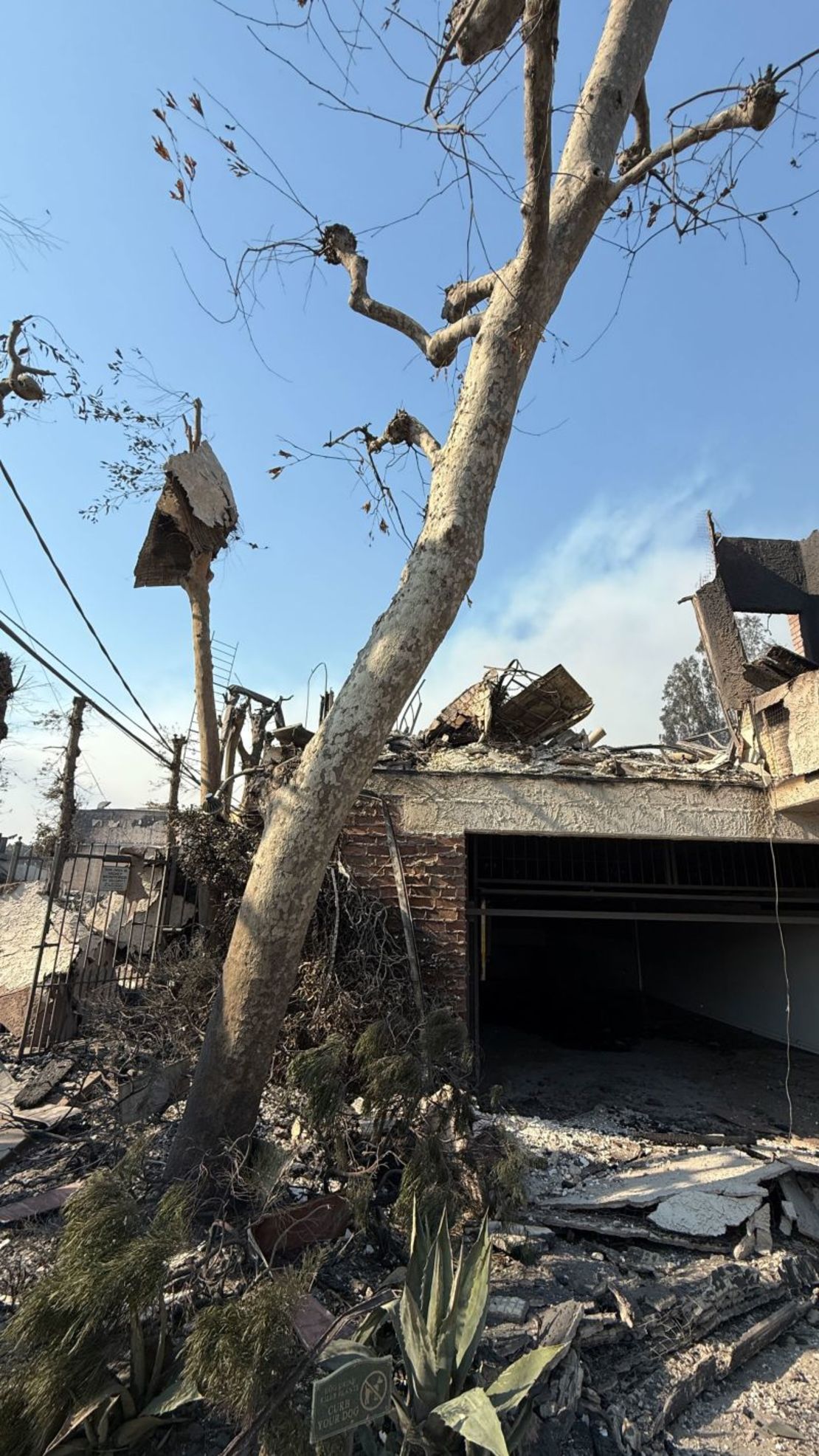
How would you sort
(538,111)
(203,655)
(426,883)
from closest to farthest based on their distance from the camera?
(538,111) < (426,883) < (203,655)

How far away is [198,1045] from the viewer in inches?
179

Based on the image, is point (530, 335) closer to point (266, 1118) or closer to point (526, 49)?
point (526, 49)

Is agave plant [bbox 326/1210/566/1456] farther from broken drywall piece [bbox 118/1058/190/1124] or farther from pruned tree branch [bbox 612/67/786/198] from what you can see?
pruned tree branch [bbox 612/67/786/198]

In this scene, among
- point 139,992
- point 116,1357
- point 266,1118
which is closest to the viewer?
point 116,1357

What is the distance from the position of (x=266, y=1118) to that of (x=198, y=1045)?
638 millimetres

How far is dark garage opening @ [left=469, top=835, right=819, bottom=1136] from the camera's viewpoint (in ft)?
21.3

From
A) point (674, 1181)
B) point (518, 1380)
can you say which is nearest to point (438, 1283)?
point (518, 1380)

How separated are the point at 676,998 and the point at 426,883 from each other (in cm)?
903

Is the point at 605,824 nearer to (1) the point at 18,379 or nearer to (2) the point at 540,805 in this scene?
(2) the point at 540,805

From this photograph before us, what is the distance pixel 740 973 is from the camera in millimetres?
10211

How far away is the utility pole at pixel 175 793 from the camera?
635cm

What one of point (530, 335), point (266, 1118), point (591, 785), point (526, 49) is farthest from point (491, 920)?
point (526, 49)

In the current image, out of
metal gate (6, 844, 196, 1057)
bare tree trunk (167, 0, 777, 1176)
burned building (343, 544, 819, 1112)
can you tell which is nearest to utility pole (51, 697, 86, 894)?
metal gate (6, 844, 196, 1057)

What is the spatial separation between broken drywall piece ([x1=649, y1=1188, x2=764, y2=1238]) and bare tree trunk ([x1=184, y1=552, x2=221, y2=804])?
6.52 m
